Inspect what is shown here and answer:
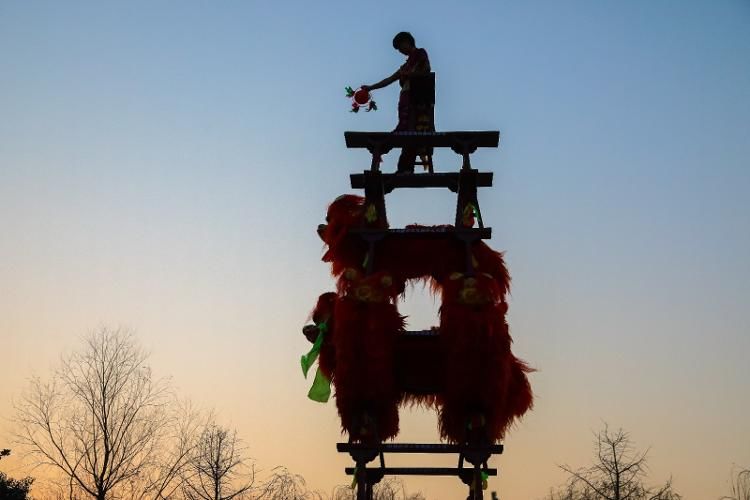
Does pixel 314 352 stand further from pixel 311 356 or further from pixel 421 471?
pixel 421 471

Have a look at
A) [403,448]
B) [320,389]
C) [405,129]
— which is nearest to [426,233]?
[405,129]

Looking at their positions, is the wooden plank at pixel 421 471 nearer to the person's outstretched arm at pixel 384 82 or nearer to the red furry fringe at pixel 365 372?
the red furry fringe at pixel 365 372

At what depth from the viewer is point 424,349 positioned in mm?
10875

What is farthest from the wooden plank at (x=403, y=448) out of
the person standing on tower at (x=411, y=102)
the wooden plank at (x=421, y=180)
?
the person standing on tower at (x=411, y=102)

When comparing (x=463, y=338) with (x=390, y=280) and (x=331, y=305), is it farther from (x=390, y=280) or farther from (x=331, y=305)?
(x=331, y=305)

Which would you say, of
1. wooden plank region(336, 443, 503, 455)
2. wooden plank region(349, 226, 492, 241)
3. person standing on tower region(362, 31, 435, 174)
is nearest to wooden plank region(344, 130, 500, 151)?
person standing on tower region(362, 31, 435, 174)

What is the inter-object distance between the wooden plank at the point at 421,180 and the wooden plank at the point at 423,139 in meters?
0.42

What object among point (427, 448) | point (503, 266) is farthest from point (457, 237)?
point (427, 448)

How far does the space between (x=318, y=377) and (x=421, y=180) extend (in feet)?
10.2

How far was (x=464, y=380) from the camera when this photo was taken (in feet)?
34.1

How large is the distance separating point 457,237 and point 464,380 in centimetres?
188

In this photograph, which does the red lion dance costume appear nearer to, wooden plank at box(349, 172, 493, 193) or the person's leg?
wooden plank at box(349, 172, 493, 193)

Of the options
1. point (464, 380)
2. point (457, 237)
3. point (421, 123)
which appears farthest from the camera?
point (421, 123)

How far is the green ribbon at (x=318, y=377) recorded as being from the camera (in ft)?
37.0
